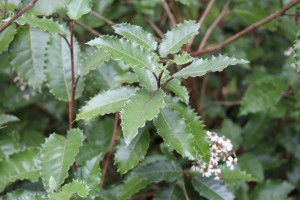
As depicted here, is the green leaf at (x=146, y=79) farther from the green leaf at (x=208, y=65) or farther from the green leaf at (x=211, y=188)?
the green leaf at (x=211, y=188)

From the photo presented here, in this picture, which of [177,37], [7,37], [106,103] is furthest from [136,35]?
[7,37]

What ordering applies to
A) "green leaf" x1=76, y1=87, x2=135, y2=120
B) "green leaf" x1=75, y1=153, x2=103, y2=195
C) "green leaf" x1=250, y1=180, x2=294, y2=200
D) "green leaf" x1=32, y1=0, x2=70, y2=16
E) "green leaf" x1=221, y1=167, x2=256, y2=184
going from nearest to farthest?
"green leaf" x1=76, y1=87, x2=135, y2=120, "green leaf" x1=75, y1=153, x2=103, y2=195, "green leaf" x1=32, y1=0, x2=70, y2=16, "green leaf" x1=221, y1=167, x2=256, y2=184, "green leaf" x1=250, y1=180, x2=294, y2=200

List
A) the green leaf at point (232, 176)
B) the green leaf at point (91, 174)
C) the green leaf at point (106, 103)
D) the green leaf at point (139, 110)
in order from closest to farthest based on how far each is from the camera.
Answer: the green leaf at point (139, 110), the green leaf at point (106, 103), the green leaf at point (91, 174), the green leaf at point (232, 176)

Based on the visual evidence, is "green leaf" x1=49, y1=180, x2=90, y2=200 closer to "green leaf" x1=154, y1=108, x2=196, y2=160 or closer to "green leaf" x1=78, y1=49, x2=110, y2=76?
"green leaf" x1=154, y1=108, x2=196, y2=160

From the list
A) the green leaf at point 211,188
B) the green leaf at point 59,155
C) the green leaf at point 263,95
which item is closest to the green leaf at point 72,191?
the green leaf at point 59,155

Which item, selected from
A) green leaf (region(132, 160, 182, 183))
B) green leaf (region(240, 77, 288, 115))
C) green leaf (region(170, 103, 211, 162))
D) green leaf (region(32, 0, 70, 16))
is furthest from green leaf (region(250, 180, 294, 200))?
green leaf (region(32, 0, 70, 16))
